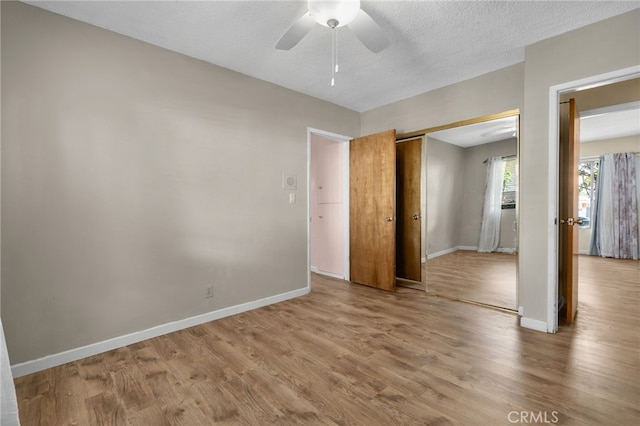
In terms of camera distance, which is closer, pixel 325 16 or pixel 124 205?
pixel 325 16

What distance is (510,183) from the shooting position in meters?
3.16

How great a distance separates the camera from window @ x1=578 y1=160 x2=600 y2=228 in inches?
252

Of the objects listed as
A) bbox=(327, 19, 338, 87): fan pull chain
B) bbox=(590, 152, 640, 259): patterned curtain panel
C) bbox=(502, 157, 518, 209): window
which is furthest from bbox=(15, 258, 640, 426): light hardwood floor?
bbox=(590, 152, 640, 259): patterned curtain panel

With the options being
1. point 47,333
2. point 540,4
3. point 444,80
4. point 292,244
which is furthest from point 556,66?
point 47,333

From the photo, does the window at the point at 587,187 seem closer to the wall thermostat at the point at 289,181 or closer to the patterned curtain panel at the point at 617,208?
the patterned curtain panel at the point at 617,208

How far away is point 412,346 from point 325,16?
251 centimetres

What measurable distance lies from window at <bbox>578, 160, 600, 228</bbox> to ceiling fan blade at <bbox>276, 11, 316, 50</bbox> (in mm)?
7530

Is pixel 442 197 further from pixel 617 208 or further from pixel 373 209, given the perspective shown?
pixel 617 208

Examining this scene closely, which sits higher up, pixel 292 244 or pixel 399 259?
pixel 292 244

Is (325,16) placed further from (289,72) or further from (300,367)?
(300,367)

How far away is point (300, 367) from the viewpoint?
2002 mm

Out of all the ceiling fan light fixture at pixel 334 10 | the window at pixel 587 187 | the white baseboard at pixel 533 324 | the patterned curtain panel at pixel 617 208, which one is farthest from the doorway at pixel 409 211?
the patterned curtain panel at pixel 617 208

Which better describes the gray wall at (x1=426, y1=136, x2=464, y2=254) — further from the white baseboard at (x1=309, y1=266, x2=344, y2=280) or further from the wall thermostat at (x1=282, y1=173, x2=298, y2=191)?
the wall thermostat at (x1=282, y1=173, x2=298, y2=191)

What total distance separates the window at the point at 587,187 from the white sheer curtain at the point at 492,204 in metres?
4.83
